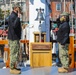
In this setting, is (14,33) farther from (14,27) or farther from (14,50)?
(14,50)

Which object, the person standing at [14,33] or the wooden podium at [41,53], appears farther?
the wooden podium at [41,53]

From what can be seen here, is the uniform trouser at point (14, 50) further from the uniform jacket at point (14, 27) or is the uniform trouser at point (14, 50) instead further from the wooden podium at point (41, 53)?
the wooden podium at point (41, 53)

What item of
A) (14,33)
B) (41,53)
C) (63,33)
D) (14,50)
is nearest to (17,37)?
Result: (14,33)

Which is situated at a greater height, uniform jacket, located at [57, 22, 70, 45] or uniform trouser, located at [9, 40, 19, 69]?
uniform jacket, located at [57, 22, 70, 45]

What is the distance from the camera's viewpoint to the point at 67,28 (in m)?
5.76

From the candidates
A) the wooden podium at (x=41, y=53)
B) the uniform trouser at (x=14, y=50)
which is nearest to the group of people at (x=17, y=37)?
the uniform trouser at (x=14, y=50)

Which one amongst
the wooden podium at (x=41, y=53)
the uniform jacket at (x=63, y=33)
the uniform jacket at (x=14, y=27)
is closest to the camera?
the uniform jacket at (x=14, y=27)

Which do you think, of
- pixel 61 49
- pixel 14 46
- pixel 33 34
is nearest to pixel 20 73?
pixel 14 46

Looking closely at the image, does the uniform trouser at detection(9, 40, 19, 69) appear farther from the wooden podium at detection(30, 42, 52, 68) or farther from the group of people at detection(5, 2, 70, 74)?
the wooden podium at detection(30, 42, 52, 68)

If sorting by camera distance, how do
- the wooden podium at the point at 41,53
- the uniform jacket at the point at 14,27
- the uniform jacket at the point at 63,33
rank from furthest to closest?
the wooden podium at the point at 41,53 → the uniform jacket at the point at 63,33 → the uniform jacket at the point at 14,27

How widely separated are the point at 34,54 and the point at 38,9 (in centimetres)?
140

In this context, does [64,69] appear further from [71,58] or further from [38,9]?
[38,9]

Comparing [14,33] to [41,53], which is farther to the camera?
[41,53]

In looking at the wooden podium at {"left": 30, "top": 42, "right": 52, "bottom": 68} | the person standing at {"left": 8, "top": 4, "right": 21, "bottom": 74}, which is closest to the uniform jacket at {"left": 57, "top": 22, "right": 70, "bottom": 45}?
the person standing at {"left": 8, "top": 4, "right": 21, "bottom": 74}
